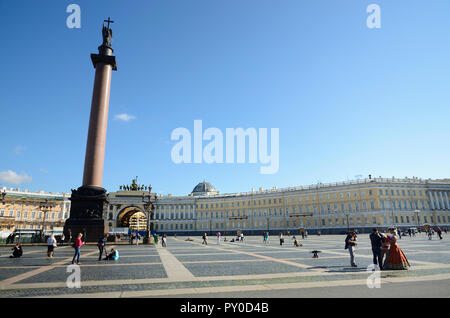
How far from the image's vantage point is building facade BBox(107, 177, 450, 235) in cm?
6431

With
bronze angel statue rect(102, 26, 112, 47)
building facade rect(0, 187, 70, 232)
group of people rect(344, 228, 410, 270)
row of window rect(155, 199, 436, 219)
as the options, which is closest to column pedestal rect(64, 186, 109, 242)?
bronze angel statue rect(102, 26, 112, 47)

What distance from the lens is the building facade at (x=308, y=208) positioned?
2532 inches

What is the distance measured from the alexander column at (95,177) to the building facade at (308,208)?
176ft

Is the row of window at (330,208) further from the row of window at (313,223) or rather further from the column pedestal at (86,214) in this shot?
the column pedestal at (86,214)

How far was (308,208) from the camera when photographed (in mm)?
73438

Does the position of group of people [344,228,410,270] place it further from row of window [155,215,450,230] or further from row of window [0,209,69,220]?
row of window [0,209,69,220]

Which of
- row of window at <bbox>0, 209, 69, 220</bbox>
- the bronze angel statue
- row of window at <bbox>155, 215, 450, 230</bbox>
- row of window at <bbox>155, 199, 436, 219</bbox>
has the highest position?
the bronze angel statue

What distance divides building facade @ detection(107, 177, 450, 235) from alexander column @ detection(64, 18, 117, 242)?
176ft

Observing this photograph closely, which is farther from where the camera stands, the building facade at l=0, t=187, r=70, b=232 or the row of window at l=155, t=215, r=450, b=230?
the building facade at l=0, t=187, r=70, b=232

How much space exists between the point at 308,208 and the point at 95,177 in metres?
59.9

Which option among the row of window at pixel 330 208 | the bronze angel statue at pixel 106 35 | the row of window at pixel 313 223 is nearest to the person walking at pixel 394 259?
the bronze angel statue at pixel 106 35

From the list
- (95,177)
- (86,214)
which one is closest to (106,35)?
(95,177)
